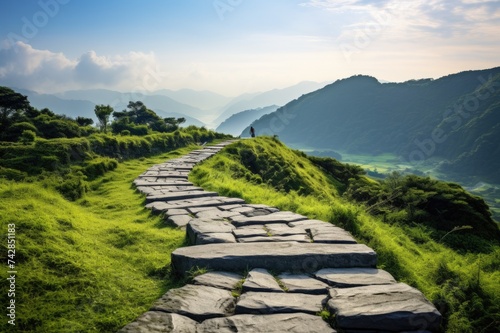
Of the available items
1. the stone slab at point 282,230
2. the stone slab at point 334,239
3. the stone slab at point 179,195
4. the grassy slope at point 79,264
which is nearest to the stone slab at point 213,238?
the grassy slope at point 79,264

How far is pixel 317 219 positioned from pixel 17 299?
13.1 ft

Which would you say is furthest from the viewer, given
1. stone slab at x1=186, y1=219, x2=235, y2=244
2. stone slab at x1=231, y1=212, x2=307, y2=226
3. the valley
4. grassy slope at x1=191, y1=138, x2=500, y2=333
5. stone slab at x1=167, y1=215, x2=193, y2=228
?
the valley

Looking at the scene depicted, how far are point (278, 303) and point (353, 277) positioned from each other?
954 mm

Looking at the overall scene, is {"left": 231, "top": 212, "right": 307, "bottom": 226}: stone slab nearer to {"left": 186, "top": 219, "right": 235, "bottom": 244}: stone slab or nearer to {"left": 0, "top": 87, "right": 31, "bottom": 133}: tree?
{"left": 186, "top": 219, "right": 235, "bottom": 244}: stone slab

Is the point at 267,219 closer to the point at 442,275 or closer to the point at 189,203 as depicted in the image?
the point at 189,203

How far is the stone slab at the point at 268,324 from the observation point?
2520 mm

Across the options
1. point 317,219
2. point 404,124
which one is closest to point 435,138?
point 404,124

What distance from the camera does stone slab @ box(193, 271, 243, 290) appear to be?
323cm

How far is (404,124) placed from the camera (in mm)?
176250

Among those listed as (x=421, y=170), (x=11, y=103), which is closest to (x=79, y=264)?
(x=11, y=103)

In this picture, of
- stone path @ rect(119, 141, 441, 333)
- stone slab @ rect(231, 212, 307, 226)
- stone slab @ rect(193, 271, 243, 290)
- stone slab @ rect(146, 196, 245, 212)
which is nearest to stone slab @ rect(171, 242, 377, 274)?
stone path @ rect(119, 141, 441, 333)

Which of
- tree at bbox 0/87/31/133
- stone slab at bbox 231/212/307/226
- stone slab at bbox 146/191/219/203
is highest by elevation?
tree at bbox 0/87/31/133

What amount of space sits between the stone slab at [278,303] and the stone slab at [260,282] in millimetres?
84

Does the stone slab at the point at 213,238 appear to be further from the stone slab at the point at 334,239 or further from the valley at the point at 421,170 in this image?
the valley at the point at 421,170
